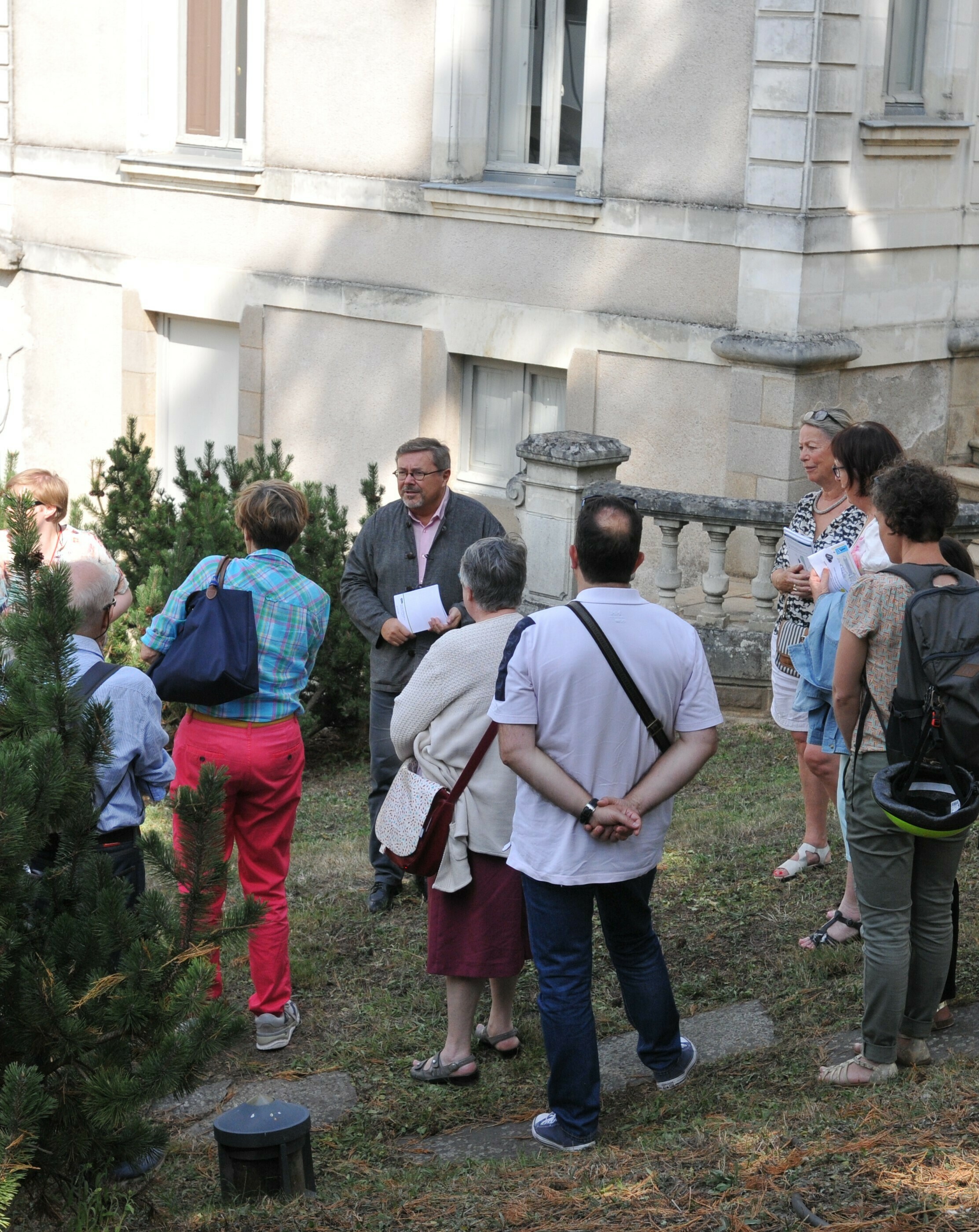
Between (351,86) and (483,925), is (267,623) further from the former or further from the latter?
(351,86)

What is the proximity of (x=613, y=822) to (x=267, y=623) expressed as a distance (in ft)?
4.93


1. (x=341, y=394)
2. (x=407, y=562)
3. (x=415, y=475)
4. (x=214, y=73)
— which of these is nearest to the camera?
(x=415, y=475)

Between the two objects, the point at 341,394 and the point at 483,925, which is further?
the point at 341,394

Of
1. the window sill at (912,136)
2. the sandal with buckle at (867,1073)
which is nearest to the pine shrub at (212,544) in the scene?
the window sill at (912,136)

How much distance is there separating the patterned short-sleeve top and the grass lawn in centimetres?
95

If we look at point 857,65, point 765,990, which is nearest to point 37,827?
point 765,990

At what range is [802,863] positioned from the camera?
237 inches

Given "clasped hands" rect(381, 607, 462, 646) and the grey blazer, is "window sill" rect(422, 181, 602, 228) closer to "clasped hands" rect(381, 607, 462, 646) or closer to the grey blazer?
the grey blazer

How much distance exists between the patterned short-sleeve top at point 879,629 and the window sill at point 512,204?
7.79 m

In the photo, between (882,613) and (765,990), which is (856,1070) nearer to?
(765,990)

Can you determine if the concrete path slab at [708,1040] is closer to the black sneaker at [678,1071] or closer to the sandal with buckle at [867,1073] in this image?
the black sneaker at [678,1071]

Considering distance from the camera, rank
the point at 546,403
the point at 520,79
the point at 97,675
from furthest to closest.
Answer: the point at 520,79
the point at 546,403
the point at 97,675

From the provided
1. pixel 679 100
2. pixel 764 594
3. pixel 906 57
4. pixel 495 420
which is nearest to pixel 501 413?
pixel 495 420

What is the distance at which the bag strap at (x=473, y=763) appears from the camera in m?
4.48
